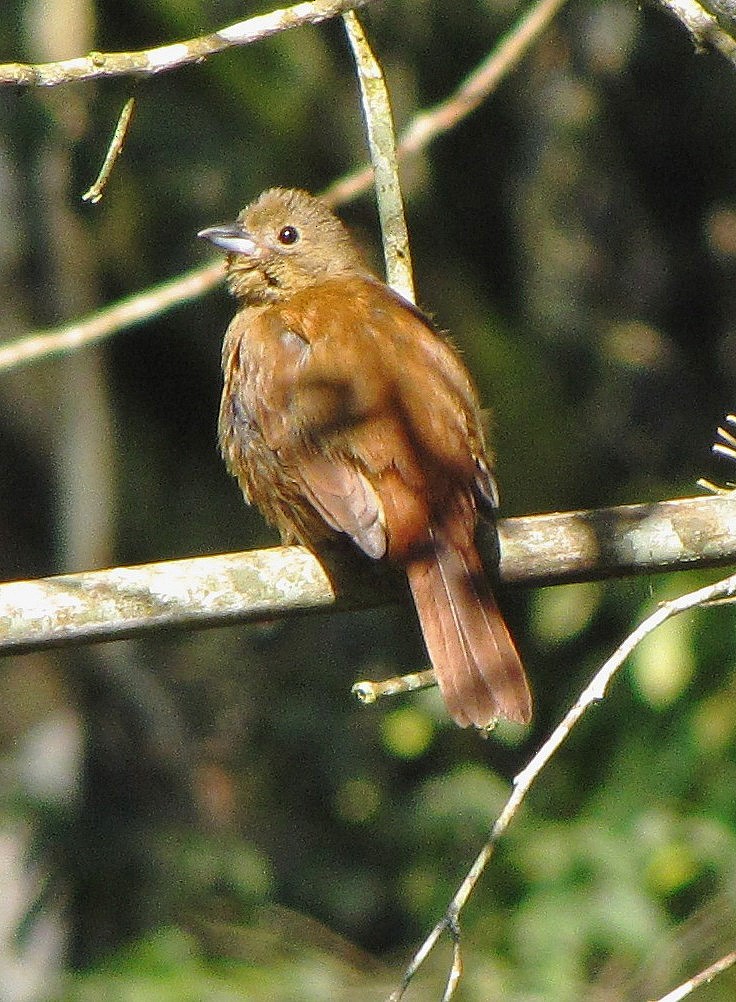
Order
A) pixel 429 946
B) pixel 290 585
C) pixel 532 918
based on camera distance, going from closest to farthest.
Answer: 1. pixel 429 946
2. pixel 290 585
3. pixel 532 918

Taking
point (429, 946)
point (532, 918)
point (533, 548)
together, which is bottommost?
point (532, 918)

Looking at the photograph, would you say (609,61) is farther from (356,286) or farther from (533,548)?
(533,548)

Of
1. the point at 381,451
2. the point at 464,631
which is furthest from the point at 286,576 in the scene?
the point at 381,451

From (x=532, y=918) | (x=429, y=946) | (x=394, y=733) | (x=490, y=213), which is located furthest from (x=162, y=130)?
(x=429, y=946)

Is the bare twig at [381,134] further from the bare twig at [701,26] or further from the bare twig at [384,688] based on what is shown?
the bare twig at [384,688]

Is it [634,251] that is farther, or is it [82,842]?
[634,251]

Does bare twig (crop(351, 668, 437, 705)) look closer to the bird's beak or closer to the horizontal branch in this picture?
the horizontal branch

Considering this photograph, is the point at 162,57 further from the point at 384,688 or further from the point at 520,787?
the point at 520,787

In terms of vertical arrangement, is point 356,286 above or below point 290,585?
above
